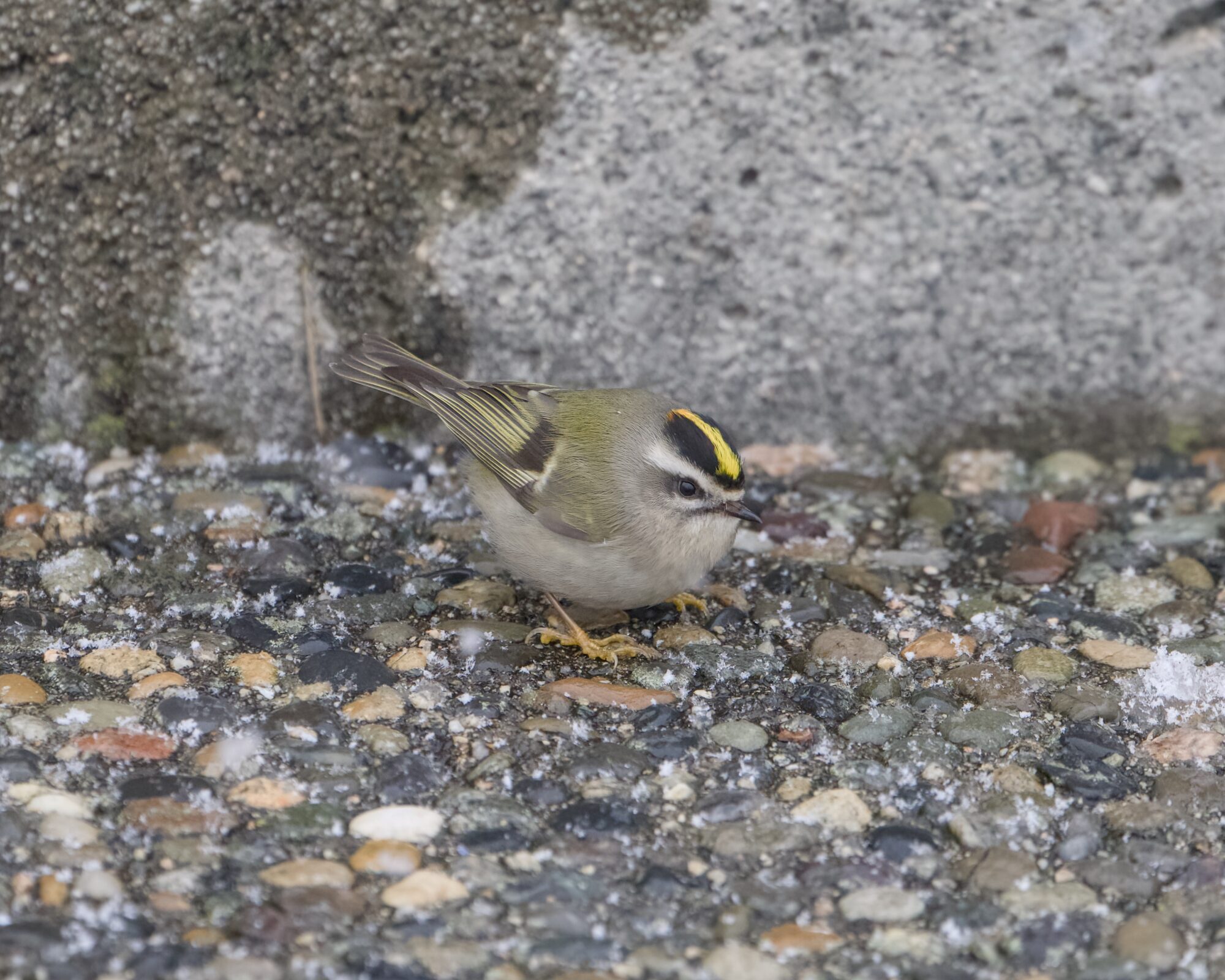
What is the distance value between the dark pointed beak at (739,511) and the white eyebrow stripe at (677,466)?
6cm

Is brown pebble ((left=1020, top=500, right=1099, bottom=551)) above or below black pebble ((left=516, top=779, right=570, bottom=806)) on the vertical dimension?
above

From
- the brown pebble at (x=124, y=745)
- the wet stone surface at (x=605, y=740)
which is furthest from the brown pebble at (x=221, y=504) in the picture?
the brown pebble at (x=124, y=745)

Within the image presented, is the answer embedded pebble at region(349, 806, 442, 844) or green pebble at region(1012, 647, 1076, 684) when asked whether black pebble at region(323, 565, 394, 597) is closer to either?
embedded pebble at region(349, 806, 442, 844)

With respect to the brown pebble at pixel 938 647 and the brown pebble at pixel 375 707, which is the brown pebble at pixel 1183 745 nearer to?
the brown pebble at pixel 938 647

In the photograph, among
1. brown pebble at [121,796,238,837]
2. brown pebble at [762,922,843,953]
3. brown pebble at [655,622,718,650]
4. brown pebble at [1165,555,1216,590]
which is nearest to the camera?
brown pebble at [762,922,843,953]

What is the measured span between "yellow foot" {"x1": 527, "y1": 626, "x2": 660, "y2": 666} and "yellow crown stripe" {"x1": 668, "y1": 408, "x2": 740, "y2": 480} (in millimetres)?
584

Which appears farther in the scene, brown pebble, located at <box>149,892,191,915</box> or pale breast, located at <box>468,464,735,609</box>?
pale breast, located at <box>468,464,735,609</box>

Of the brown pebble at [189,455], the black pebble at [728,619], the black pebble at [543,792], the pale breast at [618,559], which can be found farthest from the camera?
the brown pebble at [189,455]

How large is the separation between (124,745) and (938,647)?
228 cm

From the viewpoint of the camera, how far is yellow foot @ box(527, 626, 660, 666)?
396cm

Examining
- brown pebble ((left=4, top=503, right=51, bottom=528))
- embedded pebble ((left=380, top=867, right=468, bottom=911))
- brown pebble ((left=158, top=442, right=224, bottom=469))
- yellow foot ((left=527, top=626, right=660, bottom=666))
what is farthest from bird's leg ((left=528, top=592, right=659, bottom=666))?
brown pebble ((left=4, top=503, right=51, bottom=528))

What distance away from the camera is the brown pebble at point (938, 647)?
12.9ft

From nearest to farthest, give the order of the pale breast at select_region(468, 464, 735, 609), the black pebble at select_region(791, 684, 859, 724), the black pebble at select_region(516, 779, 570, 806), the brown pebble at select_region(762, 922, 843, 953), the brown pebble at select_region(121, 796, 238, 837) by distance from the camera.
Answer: the brown pebble at select_region(762, 922, 843, 953)
the brown pebble at select_region(121, 796, 238, 837)
the black pebble at select_region(516, 779, 570, 806)
the black pebble at select_region(791, 684, 859, 724)
the pale breast at select_region(468, 464, 735, 609)

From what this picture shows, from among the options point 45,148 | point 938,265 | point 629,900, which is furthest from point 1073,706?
point 45,148
